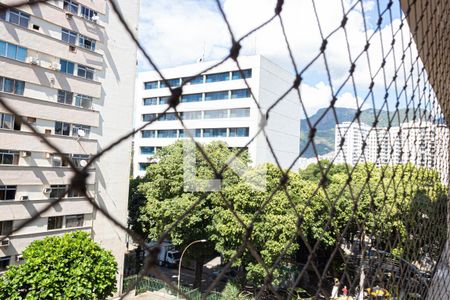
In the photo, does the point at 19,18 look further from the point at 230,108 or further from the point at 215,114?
the point at 215,114

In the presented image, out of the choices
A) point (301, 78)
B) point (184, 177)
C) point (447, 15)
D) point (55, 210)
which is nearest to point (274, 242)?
point (184, 177)

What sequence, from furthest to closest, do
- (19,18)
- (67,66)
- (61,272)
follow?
(67,66) < (19,18) < (61,272)

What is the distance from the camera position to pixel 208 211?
4.99m

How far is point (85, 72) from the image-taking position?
4434 mm

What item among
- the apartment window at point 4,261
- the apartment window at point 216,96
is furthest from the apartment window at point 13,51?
the apartment window at point 216,96

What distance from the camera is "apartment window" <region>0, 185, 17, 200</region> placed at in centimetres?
381

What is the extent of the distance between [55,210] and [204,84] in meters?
6.36

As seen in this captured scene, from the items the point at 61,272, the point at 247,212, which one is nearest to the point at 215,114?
the point at 247,212

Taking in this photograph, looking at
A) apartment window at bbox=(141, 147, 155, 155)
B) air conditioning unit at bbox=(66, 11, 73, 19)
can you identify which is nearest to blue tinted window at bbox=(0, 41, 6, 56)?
air conditioning unit at bbox=(66, 11, 73, 19)

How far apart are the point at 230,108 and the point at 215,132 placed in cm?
77

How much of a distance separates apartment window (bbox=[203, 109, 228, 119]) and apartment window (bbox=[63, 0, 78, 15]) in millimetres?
5506

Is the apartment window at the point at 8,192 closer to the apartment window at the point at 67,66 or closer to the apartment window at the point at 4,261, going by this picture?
the apartment window at the point at 4,261

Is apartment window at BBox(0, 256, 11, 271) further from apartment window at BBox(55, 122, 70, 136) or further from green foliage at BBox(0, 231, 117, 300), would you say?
apartment window at BBox(55, 122, 70, 136)

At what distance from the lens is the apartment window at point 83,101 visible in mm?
4328
